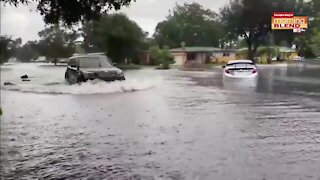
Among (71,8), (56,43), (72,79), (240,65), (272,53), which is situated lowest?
(72,79)

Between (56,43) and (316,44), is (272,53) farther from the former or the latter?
(56,43)

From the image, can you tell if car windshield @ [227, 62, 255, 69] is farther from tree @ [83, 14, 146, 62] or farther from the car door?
the car door

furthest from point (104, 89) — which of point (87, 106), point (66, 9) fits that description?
point (66, 9)

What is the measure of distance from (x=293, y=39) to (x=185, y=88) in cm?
787

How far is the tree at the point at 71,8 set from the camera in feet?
18.4

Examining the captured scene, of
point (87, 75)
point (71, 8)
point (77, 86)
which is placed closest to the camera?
point (71, 8)

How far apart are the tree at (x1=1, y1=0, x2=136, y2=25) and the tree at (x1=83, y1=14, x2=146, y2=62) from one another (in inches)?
72.1

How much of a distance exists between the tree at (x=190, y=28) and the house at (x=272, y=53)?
0.84 meters

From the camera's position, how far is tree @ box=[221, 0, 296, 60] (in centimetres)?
837

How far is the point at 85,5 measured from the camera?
574 cm

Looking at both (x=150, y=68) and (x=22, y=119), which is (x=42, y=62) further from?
(x=150, y=68)

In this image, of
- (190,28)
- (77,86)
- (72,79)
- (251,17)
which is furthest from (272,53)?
(77,86)

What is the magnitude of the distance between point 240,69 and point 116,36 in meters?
3.82

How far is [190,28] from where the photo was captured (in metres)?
8.68
